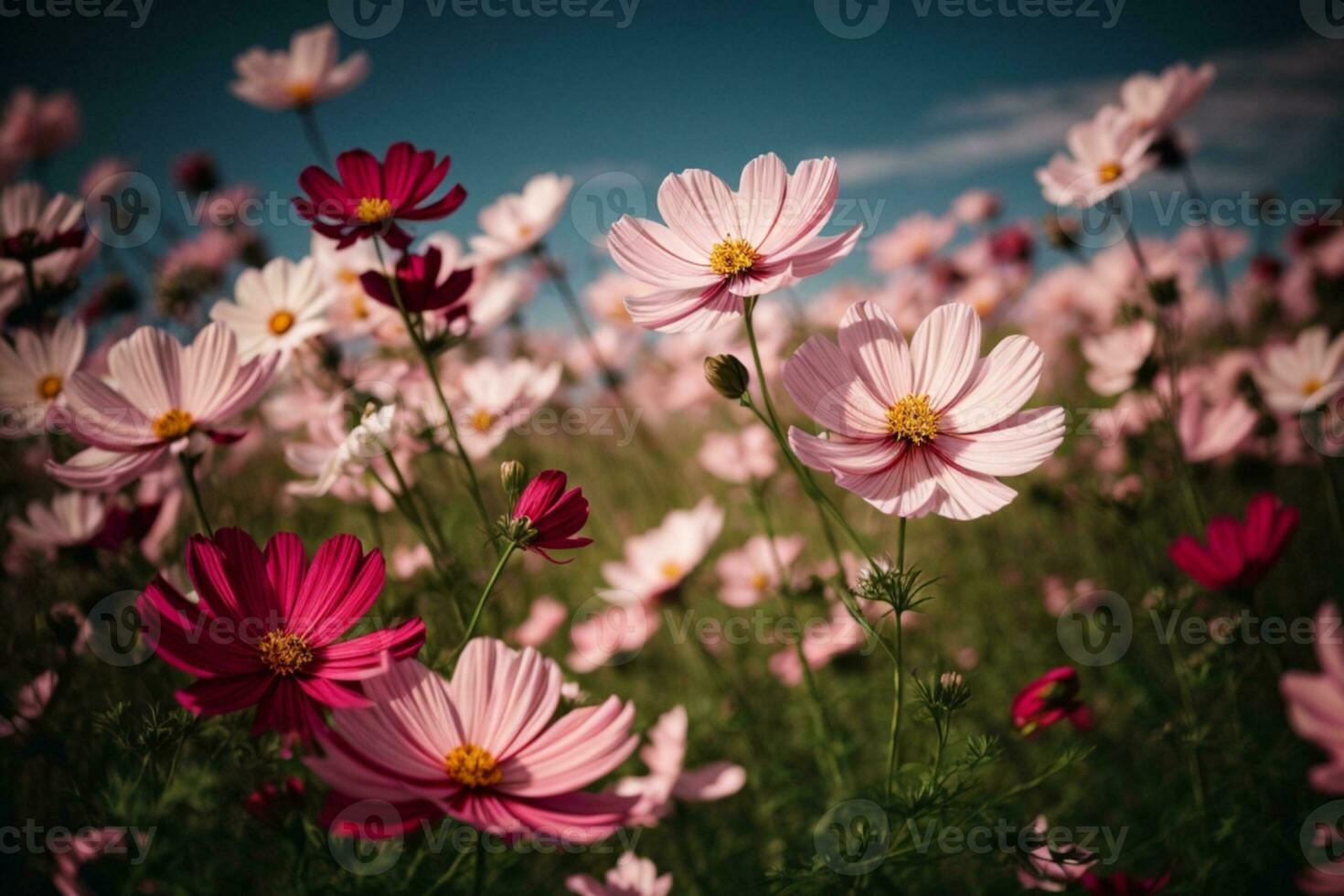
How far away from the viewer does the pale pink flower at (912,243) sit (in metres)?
2.55

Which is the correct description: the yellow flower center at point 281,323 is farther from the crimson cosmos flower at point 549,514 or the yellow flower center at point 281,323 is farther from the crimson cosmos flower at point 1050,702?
the crimson cosmos flower at point 1050,702

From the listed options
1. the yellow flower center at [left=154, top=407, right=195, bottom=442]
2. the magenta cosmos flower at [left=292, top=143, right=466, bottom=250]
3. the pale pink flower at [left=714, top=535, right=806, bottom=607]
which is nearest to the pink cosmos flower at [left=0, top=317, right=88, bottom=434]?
the yellow flower center at [left=154, top=407, right=195, bottom=442]

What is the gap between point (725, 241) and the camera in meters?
0.66

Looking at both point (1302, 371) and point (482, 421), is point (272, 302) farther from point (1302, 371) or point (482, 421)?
point (1302, 371)

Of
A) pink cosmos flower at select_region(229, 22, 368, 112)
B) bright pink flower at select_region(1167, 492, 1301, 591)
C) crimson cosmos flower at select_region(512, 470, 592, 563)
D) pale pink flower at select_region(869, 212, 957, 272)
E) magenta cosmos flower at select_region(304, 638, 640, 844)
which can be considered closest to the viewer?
magenta cosmos flower at select_region(304, 638, 640, 844)

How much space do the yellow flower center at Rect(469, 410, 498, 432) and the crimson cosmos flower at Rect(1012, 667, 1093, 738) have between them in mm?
793

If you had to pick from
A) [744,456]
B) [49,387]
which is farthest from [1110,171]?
[49,387]

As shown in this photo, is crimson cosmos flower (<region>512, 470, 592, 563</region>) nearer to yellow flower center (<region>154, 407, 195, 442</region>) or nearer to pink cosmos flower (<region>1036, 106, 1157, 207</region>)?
yellow flower center (<region>154, 407, 195, 442</region>)

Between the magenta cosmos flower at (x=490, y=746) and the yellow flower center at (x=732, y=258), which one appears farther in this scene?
the yellow flower center at (x=732, y=258)

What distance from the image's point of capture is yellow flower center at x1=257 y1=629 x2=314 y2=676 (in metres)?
0.56

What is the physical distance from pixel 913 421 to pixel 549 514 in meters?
0.33

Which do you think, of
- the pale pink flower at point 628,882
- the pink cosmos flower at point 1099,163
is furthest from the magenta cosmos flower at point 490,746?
Answer: the pink cosmos flower at point 1099,163

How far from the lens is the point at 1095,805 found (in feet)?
4.02

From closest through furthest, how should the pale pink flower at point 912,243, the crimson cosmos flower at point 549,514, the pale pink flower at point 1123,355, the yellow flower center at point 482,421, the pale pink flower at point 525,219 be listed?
the crimson cosmos flower at point 549,514 → the yellow flower center at point 482,421 → the pale pink flower at point 1123,355 → the pale pink flower at point 525,219 → the pale pink flower at point 912,243
